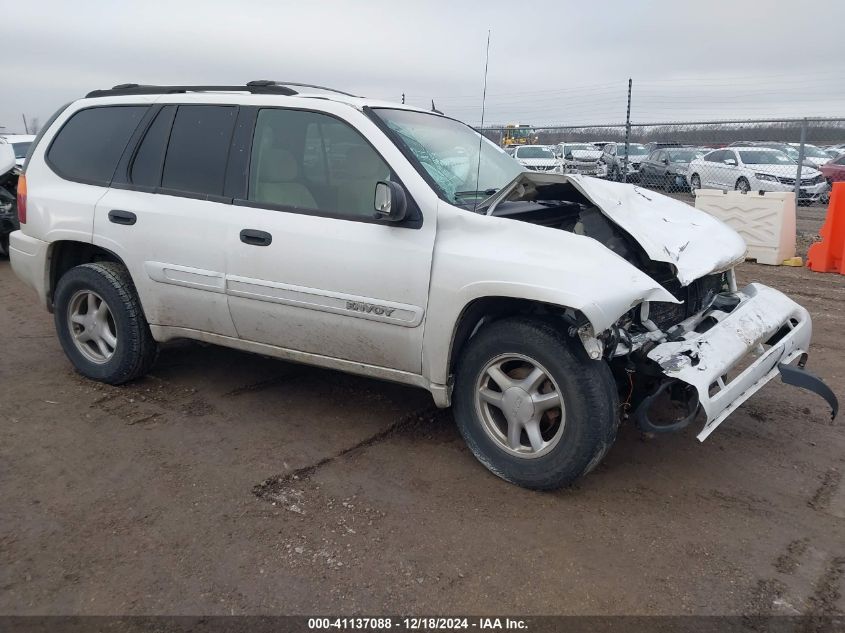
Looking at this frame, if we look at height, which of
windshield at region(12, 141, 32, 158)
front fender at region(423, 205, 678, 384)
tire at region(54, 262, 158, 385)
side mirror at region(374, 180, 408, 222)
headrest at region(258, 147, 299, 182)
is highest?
windshield at region(12, 141, 32, 158)

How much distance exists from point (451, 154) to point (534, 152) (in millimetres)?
17699

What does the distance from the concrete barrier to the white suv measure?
5.60 meters

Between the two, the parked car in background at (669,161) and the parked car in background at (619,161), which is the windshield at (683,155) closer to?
the parked car in background at (669,161)

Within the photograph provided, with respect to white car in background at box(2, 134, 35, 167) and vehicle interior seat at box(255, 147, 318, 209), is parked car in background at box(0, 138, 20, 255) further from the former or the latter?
vehicle interior seat at box(255, 147, 318, 209)

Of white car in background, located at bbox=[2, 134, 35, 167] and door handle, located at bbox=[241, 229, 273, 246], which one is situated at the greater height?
white car in background, located at bbox=[2, 134, 35, 167]

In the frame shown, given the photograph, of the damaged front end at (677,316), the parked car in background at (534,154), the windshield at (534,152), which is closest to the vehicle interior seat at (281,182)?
the damaged front end at (677,316)

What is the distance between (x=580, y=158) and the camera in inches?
784

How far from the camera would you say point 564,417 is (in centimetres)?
325

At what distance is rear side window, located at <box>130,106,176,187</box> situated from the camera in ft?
14.6

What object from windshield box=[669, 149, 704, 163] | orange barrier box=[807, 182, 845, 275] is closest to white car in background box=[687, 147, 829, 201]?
windshield box=[669, 149, 704, 163]

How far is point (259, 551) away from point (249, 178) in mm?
2118

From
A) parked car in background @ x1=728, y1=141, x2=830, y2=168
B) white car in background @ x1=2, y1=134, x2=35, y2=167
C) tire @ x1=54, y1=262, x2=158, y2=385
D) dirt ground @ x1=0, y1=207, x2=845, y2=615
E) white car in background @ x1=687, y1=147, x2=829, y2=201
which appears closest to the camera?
dirt ground @ x1=0, y1=207, x2=845, y2=615

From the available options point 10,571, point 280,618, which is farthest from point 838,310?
point 10,571

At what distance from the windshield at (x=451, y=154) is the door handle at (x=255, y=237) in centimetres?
87
